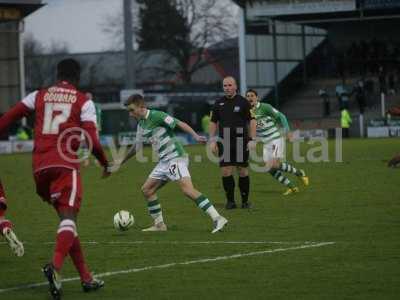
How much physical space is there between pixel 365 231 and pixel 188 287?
15.6ft

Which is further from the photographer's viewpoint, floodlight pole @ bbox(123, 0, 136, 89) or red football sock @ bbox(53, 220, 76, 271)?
floodlight pole @ bbox(123, 0, 136, 89)

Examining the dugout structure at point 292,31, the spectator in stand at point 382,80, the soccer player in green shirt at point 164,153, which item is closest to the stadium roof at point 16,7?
the dugout structure at point 292,31

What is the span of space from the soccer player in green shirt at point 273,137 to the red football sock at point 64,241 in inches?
454

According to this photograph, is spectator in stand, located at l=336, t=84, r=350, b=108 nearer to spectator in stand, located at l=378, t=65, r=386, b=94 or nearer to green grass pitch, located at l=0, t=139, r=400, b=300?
spectator in stand, located at l=378, t=65, r=386, b=94

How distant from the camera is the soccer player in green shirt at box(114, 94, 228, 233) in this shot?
1473 centimetres

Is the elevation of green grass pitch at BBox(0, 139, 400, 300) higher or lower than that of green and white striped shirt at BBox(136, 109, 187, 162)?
lower

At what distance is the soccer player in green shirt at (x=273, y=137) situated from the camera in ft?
70.6

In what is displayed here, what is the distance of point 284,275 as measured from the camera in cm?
1078

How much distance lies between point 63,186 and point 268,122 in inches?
486

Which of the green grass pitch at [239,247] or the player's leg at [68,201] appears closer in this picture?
the player's leg at [68,201]

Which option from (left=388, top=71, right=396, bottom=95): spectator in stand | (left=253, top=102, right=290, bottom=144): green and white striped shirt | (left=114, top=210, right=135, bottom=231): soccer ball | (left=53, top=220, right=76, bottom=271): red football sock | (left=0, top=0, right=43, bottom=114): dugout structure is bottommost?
(left=114, top=210, right=135, bottom=231): soccer ball

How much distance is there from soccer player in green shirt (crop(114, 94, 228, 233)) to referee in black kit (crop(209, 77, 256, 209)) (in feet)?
10.3

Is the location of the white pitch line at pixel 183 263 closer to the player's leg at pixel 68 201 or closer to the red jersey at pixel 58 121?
the player's leg at pixel 68 201

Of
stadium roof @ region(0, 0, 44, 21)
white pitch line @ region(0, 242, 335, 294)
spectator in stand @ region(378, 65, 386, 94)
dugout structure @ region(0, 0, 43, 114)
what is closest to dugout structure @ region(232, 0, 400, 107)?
spectator in stand @ region(378, 65, 386, 94)
